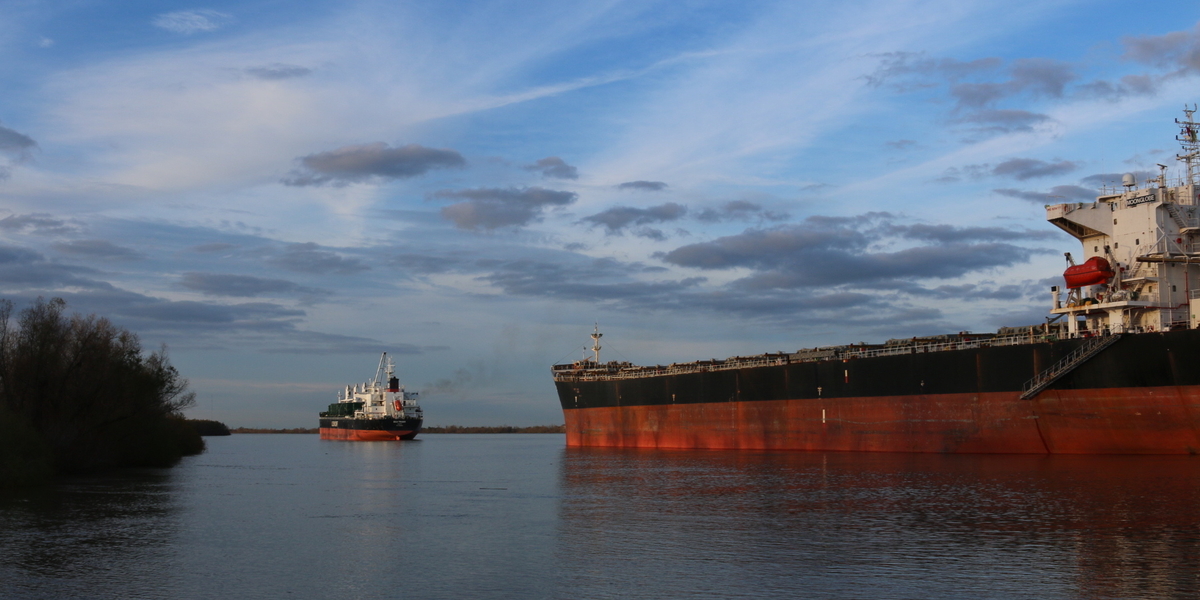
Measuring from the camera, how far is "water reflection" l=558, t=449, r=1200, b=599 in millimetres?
13672

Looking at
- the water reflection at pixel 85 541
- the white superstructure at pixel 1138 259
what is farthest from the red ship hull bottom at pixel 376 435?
the white superstructure at pixel 1138 259

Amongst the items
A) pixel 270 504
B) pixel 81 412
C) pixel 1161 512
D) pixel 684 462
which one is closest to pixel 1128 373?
pixel 1161 512

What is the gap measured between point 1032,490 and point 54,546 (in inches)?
909

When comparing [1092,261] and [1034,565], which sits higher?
[1092,261]

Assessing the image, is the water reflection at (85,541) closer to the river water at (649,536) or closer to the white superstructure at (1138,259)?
the river water at (649,536)

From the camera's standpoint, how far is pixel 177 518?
77.3 feet

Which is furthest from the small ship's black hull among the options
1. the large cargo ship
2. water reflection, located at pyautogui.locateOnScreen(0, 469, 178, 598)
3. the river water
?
water reflection, located at pyautogui.locateOnScreen(0, 469, 178, 598)

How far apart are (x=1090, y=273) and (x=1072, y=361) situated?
4.41 meters

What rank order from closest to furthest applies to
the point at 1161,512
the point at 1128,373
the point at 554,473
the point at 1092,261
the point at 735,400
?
the point at 1161,512, the point at 1128,373, the point at 1092,261, the point at 554,473, the point at 735,400

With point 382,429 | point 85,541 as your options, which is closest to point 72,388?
point 85,541

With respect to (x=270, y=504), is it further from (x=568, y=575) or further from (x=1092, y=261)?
(x=1092, y=261)

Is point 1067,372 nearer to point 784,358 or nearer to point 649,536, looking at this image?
point 784,358

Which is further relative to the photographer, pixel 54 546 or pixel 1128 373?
pixel 1128 373

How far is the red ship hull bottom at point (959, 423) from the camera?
3140cm
